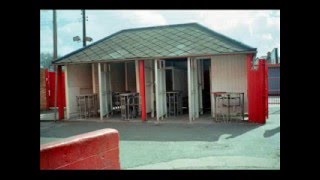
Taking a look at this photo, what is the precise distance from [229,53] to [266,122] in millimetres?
3010

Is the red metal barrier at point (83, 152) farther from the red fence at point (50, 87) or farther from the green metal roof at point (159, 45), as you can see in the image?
the red fence at point (50, 87)

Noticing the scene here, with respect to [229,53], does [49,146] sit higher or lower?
lower

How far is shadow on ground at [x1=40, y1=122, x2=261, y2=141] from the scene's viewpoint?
31.8ft

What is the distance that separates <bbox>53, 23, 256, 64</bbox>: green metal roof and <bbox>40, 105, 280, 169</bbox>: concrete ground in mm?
2843

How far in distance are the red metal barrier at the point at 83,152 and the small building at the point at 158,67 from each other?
7.86m

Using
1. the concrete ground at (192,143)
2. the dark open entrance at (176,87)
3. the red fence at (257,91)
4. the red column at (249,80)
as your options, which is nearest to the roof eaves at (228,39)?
the red column at (249,80)

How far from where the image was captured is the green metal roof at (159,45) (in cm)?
1256

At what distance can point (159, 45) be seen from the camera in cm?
1409

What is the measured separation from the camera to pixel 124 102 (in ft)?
46.0

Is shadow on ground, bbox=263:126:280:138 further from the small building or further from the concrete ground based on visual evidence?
the small building

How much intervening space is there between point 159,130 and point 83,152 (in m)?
6.74
